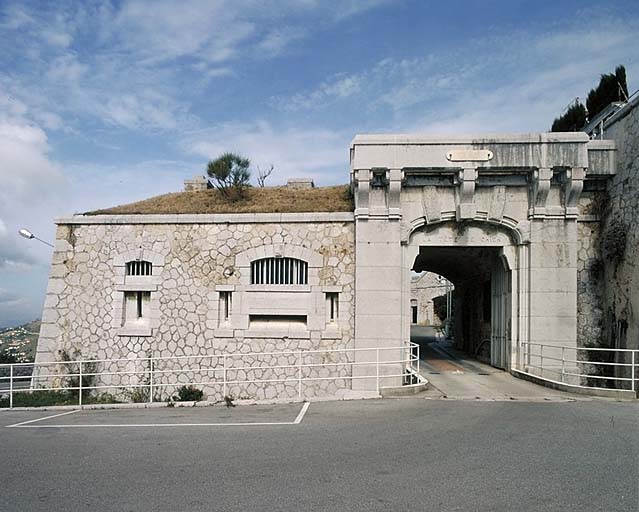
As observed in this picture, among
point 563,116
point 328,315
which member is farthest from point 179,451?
point 563,116

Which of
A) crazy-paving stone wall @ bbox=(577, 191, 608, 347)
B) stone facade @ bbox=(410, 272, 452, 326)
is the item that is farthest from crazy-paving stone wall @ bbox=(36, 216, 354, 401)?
stone facade @ bbox=(410, 272, 452, 326)

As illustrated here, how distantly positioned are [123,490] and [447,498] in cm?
313

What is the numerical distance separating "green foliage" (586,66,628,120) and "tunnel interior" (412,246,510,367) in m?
10.2

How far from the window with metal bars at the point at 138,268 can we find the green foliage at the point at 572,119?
64.6 ft

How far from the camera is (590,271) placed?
1383 centimetres

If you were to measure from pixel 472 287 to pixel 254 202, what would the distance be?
9.83 m

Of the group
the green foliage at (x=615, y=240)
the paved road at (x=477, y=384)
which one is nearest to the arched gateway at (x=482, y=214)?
the green foliage at (x=615, y=240)

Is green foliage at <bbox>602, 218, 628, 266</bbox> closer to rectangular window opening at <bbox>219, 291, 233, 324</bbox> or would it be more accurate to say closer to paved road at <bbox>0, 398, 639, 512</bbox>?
paved road at <bbox>0, 398, 639, 512</bbox>

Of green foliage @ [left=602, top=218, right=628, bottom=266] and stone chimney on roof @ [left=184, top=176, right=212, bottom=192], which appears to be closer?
green foliage @ [left=602, top=218, right=628, bottom=266]

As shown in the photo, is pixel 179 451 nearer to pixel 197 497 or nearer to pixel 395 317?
pixel 197 497

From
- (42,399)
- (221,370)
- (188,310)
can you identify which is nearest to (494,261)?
(221,370)

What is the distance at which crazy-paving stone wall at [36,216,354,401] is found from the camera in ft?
45.4

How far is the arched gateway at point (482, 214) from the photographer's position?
525 inches

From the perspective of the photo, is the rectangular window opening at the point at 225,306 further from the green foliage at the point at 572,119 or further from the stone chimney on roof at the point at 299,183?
the green foliage at the point at 572,119
